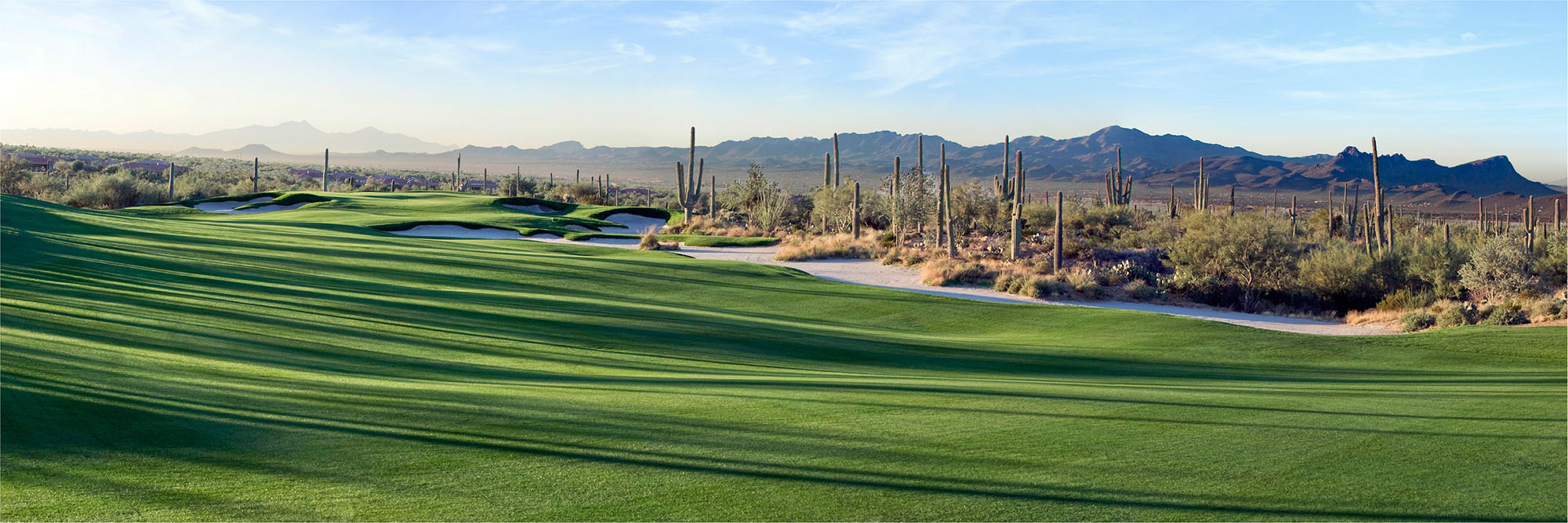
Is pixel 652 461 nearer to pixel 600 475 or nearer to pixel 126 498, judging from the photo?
pixel 600 475

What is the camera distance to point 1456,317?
19719 mm

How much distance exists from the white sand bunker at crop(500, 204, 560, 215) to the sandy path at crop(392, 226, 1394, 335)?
11.2 metres

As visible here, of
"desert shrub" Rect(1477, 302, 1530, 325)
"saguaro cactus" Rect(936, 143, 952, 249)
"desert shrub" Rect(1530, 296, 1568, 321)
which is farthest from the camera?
"saguaro cactus" Rect(936, 143, 952, 249)

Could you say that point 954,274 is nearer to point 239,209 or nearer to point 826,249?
point 826,249

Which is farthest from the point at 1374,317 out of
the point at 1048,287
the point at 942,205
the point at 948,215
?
the point at 942,205

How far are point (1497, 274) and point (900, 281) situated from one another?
16401 mm

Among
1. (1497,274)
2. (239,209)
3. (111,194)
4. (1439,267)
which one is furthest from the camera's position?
(111,194)

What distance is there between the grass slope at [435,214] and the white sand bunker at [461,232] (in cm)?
25

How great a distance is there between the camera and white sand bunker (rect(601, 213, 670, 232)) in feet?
165

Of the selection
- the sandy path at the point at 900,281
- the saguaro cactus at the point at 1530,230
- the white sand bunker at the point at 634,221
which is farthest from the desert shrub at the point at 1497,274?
the white sand bunker at the point at 634,221

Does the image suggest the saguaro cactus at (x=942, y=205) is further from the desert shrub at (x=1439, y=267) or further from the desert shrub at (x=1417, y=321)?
the desert shrub at (x=1417, y=321)

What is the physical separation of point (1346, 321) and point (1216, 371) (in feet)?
47.3

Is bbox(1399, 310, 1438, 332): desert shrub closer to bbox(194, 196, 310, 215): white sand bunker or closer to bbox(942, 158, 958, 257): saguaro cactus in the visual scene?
bbox(942, 158, 958, 257): saguaro cactus

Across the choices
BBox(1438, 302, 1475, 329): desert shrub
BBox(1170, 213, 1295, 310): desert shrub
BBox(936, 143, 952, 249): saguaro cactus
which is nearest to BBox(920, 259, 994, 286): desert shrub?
BBox(936, 143, 952, 249): saguaro cactus
